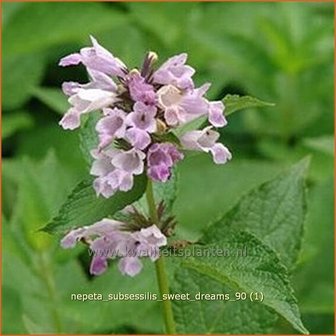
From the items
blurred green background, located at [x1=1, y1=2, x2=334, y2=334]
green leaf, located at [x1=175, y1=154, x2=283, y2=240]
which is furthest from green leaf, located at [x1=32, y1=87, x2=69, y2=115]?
→ green leaf, located at [x1=175, y1=154, x2=283, y2=240]

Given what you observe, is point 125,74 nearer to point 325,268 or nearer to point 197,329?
point 197,329

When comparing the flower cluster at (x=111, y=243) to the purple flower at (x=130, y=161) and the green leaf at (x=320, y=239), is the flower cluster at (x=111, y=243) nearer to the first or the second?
the purple flower at (x=130, y=161)

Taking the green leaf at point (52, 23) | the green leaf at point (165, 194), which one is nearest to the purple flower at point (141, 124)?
the green leaf at point (165, 194)

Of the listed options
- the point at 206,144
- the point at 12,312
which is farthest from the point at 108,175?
the point at 12,312

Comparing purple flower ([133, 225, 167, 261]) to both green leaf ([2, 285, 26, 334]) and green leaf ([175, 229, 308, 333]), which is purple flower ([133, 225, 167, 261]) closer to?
green leaf ([175, 229, 308, 333])

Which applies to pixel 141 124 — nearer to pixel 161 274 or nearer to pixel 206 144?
pixel 206 144

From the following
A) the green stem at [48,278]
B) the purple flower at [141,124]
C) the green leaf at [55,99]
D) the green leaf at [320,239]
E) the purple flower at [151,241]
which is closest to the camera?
the purple flower at [141,124]

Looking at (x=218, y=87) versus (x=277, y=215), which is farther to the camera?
(x=218, y=87)
